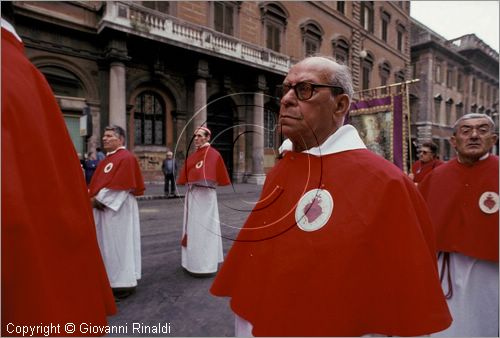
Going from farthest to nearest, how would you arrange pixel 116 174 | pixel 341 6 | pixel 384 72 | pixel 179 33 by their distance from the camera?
pixel 384 72, pixel 341 6, pixel 179 33, pixel 116 174

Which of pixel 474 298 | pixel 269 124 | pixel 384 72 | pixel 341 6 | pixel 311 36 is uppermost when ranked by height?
pixel 341 6

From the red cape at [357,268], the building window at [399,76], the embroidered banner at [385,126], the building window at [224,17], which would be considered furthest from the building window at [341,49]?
the red cape at [357,268]

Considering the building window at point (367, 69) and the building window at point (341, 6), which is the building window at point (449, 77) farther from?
the building window at point (341, 6)

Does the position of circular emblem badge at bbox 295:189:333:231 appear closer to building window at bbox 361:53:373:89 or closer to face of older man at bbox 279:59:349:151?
face of older man at bbox 279:59:349:151

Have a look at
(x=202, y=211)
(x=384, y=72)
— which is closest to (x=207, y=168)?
(x=202, y=211)

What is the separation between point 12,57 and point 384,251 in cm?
138

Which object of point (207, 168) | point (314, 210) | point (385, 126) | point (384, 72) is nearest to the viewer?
point (314, 210)

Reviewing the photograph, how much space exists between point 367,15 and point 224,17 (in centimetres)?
1419

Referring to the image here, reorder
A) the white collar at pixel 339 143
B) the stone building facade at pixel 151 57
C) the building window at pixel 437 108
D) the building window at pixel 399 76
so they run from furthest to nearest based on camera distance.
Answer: the building window at pixel 437 108 → the building window at pixel 399 76 → the stone building facade at pixel 151 57 → the white collar at pixel 339 143

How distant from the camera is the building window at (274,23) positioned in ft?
54.3

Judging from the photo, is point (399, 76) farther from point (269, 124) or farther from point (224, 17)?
point (269, 124)

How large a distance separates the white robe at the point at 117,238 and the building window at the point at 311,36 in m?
17.4

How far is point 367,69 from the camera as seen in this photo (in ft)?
78.3

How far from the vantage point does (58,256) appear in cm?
92
